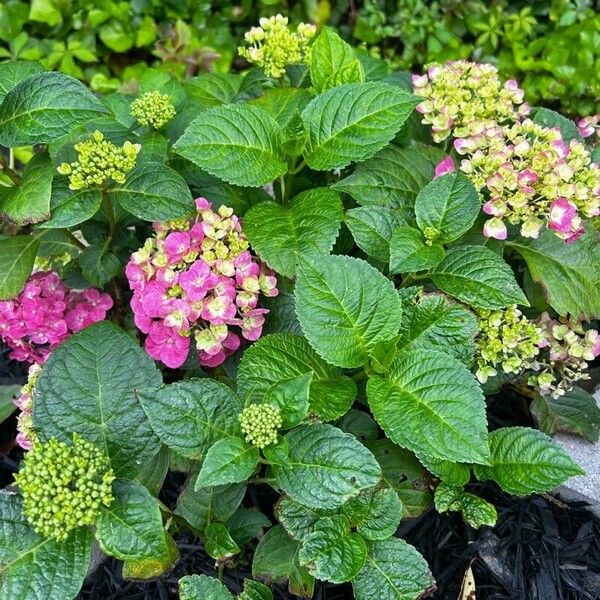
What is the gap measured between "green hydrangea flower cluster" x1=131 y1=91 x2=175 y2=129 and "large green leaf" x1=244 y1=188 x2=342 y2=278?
0.26m

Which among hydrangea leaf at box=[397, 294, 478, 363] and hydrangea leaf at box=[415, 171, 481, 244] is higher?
hydrangea leaf at box=[415, 171, 481, 244]

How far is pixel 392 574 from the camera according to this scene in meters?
1.33

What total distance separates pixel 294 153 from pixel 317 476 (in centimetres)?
66

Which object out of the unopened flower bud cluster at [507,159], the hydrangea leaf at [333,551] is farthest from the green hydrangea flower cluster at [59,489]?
the unopened flower bud cluster at [507,159]

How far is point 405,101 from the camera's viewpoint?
4.72 ft

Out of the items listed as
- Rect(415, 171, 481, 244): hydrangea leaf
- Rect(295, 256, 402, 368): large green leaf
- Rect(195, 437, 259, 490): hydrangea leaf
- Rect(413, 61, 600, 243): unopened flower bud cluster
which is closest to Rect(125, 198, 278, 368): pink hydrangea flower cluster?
Rect(295, 256, 402, 368): large green leaf

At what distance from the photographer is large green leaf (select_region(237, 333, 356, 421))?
1.31 m

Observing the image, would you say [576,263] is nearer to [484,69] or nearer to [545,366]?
[545,366]

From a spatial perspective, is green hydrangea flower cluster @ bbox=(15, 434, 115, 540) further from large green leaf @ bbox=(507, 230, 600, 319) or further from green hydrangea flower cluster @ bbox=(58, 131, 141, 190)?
large green leaf @ bbox=(507, 230, 600, 319)

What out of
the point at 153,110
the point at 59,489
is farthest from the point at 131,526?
the point at 153,110

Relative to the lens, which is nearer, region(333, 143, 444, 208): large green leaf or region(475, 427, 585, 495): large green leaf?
region(475, 427, 585, 495): large green leaf

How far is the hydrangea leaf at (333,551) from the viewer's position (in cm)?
124

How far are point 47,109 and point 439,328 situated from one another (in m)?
0.81

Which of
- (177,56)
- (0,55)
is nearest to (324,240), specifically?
(177,56)
